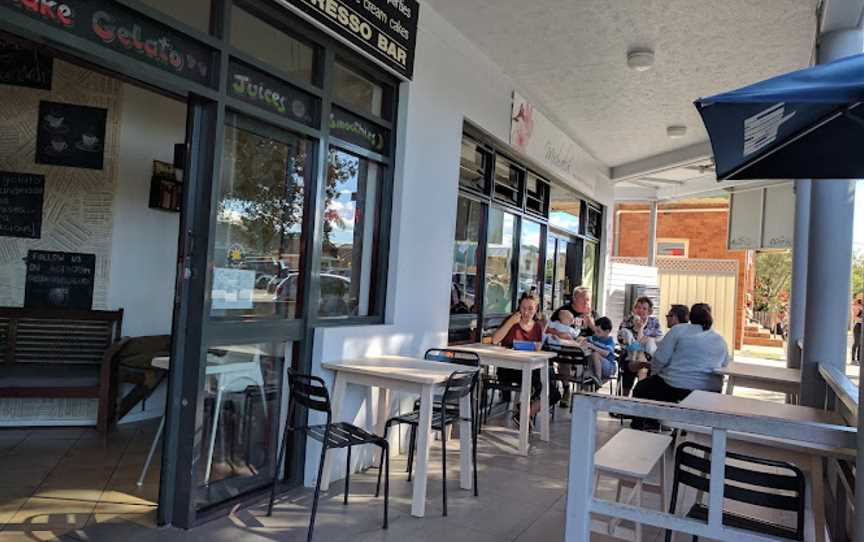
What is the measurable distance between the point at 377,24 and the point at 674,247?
54.9 ft

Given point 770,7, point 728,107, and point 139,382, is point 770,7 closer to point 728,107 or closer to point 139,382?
point 728,107

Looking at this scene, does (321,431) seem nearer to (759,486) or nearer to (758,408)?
(759,486)

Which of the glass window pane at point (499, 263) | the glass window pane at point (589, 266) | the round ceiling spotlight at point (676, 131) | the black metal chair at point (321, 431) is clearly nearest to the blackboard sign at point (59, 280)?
the black metal chair at point (321, 431)

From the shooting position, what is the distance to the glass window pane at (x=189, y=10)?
2697mm

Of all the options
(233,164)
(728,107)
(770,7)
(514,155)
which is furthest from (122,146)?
(770,7)

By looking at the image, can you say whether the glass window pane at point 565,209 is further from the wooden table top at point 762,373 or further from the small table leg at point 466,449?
the small table leg at point 466,449

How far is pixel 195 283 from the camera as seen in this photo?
3.02m

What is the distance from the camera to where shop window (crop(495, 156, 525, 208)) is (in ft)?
20.9

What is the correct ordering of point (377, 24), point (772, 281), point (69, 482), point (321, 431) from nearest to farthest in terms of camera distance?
point (321, 431) → point (69, 482) → point (377, 24) → point (772, 281)

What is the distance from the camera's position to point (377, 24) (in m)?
3.99

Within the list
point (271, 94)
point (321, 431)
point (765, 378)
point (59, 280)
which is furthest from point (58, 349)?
point (765, 378)

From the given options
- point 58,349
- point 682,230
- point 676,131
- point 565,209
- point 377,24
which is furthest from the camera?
point 682,230

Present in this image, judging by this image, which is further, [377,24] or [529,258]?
[529,258]

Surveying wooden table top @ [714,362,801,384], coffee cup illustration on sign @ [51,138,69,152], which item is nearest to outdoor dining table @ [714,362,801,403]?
wooden table top @ [714,362,801,384]
